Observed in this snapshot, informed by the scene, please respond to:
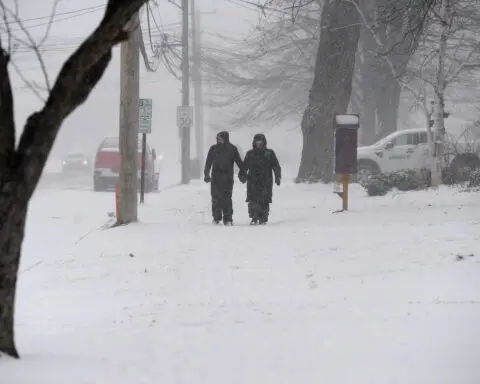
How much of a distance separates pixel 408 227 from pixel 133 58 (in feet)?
17.8

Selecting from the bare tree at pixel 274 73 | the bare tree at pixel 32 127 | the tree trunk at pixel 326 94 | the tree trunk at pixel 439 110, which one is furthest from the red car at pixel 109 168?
the bare tree at pixel 32 127

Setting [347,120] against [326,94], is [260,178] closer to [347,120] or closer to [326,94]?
[347,120]

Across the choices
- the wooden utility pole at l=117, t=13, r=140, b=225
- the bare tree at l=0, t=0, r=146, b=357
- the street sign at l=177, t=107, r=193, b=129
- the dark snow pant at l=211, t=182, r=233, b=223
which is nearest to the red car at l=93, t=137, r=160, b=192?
the street sign at l=177, t=107, r=193, b=129

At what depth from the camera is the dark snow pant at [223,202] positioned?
49.4ft

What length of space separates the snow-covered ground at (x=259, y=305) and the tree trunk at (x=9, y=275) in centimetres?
17

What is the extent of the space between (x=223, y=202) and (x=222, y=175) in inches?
18.3

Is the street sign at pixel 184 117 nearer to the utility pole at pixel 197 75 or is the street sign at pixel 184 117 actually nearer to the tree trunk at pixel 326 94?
the tree trunk at pixel 326 94

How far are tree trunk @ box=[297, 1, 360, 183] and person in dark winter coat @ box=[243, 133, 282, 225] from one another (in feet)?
27.2

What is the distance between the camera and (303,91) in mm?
40188

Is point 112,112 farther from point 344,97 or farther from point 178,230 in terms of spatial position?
point 178,230

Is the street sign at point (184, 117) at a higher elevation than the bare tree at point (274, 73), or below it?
below

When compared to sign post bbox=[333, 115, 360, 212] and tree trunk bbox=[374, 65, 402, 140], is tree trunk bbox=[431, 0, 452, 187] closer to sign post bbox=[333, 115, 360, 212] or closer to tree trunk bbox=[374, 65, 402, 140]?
sign post bbox=[333, 115, 360, 212]

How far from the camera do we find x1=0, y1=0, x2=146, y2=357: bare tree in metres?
5.02

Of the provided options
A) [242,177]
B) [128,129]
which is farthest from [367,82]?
[128,129]
